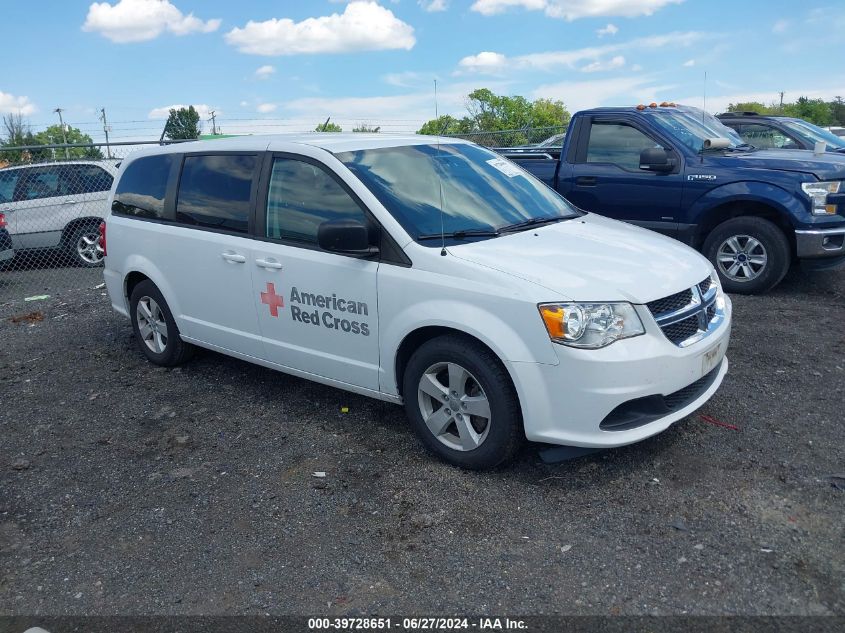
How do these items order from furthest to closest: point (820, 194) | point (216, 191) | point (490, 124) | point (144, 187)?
point (490, 124)
point (820, 194)
point (144, 187)
point (216, 191)

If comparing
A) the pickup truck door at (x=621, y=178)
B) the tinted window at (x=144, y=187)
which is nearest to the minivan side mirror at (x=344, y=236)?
the tinted window at (x=144, y=187)

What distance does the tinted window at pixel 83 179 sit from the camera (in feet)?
37.1

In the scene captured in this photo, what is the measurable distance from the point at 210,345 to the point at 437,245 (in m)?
2.20

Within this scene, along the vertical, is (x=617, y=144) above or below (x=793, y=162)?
above

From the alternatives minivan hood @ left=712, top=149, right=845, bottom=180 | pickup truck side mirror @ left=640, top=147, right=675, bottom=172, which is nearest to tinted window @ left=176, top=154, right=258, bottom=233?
pickup truck side mirror @ left=640, top=147, right=675, bottom=172

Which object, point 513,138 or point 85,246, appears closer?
point 85,246

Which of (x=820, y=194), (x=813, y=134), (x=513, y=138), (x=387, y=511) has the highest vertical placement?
(x=513, y=138)

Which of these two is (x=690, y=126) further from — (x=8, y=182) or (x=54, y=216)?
(x=8, y=182)

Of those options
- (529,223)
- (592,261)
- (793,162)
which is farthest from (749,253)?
(592,261)

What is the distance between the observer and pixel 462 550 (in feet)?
10.9

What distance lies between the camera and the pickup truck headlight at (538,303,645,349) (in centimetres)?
349

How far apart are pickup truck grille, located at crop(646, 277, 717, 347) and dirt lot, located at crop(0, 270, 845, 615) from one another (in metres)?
0.70

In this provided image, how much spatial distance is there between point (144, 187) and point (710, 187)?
5.46 metres

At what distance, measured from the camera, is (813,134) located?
11.6 m
